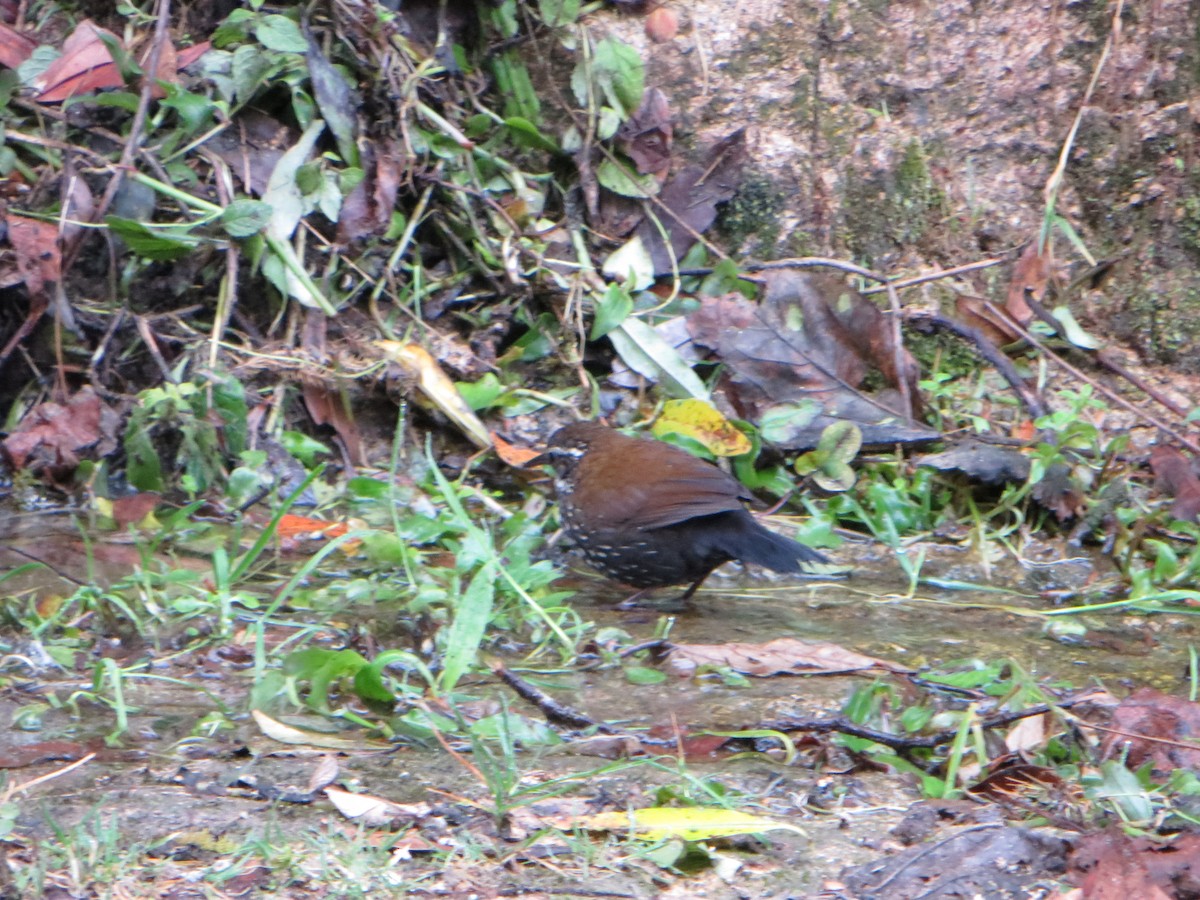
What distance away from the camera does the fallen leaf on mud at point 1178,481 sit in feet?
17.1

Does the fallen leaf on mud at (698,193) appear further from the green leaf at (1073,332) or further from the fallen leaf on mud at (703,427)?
the green leaf at (1073,332)

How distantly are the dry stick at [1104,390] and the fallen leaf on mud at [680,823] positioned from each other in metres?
3.33

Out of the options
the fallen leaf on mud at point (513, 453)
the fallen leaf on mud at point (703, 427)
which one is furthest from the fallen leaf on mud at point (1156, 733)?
the fallen leaf on mud at point (513, 453)

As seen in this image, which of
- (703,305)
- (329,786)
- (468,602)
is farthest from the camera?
(703,305)

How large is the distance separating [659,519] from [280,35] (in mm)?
2483

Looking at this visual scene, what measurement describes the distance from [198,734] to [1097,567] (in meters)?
3.31

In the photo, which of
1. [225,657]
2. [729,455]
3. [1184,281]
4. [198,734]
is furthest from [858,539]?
A: [198,734]

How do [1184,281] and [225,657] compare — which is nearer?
[225,657]

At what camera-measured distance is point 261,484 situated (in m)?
5.34

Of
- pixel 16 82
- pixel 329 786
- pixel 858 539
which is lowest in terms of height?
pixel 858 539

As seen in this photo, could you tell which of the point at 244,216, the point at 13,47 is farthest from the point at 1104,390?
the point at 13,47

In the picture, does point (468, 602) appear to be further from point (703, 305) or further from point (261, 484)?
point (703, 305)

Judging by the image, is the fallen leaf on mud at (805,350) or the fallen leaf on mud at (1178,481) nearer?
the fallen leaf on mud at (1178,481)

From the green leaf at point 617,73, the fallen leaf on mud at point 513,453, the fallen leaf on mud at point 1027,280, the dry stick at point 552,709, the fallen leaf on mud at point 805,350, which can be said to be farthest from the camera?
the fallen leaf on mud at point 1027,280
